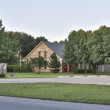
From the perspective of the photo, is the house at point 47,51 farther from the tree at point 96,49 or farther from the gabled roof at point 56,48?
the tree at point 96,49

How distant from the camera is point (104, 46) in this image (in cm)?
4669

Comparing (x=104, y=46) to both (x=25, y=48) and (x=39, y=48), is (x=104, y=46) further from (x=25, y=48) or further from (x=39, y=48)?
(x=25, y=48)

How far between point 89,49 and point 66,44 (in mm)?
10973

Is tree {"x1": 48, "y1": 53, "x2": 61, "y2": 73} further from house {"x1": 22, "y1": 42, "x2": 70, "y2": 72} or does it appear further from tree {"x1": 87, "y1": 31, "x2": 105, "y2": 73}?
tree {"x1": 87, "y1": 31, "x2": 105, "y2": 73}

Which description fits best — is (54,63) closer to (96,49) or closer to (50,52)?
(50,52)

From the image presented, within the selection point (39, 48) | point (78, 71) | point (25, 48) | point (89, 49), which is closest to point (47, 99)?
point (89, 49)

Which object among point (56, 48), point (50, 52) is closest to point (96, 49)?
point (50, 52)

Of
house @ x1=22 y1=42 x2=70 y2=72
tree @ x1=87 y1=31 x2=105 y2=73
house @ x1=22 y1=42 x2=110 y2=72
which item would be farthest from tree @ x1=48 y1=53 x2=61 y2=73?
tree @ x1=87 y1=31 x2=105 y2=73

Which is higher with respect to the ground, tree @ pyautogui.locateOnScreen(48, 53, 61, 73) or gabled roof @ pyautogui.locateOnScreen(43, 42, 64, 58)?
gabled roof @ pyautogui.locateOnScreen(43, 42, 64, 58)

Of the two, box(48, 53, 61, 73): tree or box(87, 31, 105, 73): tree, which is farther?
box(48, 53, 61, 73): tree

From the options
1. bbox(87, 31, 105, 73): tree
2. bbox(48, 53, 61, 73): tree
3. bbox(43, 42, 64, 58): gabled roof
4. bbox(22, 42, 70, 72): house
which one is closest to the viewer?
bbox(87, 31, 105, 73): tree

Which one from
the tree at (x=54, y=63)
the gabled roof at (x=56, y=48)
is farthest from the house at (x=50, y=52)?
the tree at (x=54, y=63)

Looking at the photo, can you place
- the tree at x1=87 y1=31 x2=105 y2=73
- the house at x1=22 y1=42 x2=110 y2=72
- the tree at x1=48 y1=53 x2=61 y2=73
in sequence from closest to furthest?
the tree at x1=87 y1=31 x2=105 y2=73, the tree at x1=48 y1=53 x2=61 y2=73, the house at x1=22 y1=42 x2=110 y2=72

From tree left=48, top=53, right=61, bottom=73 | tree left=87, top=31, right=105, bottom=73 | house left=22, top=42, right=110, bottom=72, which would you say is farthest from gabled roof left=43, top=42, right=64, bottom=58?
tree left=87, top=31, right=105, bottom=73
